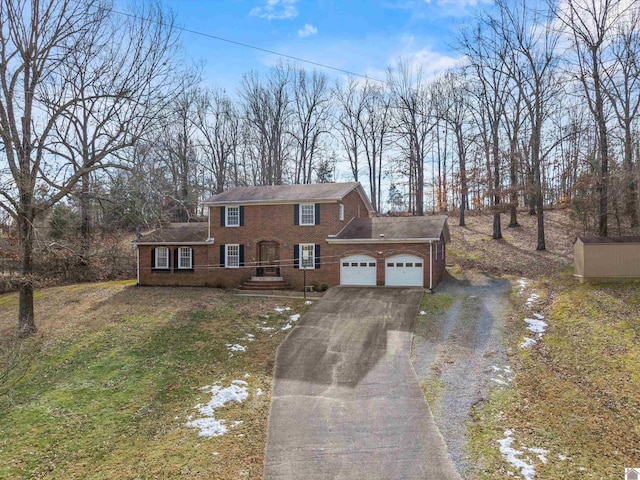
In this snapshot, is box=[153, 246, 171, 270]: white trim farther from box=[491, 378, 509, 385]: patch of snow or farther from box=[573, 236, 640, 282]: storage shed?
box=[573, 236, 640, 282]: storage shed

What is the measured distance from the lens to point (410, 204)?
144 ft

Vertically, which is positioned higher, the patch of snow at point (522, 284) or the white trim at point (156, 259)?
the white trim at point (156, 259)

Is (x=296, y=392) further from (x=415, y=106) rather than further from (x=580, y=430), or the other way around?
(x=415, y=106)

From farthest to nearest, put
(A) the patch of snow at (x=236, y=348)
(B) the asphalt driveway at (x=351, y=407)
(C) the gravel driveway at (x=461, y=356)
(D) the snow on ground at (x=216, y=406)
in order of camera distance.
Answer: (A) the patch of snow at (x=236, y=348) → (C) the gravel driveway at (x=461, y=356) → (D) the snow on ground at (x=216, y=406) → (B) the asphalt driveway at (x=351, y=407)

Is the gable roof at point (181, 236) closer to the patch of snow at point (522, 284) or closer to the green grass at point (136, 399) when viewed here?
the green grass at point (136, 399)

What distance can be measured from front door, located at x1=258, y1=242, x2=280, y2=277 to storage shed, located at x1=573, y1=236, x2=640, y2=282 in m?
14.1

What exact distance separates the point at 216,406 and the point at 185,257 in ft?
50.3

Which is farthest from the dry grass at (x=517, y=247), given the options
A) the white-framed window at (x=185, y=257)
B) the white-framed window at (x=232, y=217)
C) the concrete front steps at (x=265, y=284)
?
the white-framed window at (x=185, y=257)

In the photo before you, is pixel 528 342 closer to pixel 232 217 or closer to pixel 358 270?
pixel 358 270

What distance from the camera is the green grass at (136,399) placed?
7.01 metres

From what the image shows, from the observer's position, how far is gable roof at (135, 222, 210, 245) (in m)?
23.0

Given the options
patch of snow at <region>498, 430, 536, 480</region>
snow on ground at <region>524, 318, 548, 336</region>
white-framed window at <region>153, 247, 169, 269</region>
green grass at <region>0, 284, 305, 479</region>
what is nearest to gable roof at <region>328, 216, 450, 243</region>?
snow on ground at <region>524, 318, 548, 336</region>

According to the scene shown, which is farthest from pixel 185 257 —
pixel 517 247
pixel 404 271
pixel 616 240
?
pixel 616 240

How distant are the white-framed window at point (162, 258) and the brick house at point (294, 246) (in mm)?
57
